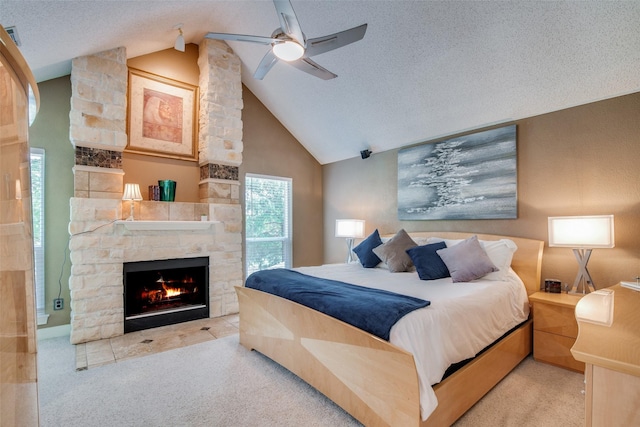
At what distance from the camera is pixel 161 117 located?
13.1 ft

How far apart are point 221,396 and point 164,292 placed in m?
2.18

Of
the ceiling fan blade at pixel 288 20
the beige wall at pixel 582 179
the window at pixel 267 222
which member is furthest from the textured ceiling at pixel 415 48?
the window at pixel 267 222

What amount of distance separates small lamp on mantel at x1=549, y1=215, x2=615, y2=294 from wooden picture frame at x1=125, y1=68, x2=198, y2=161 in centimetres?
427

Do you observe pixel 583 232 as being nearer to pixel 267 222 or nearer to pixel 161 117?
pixel 267 222

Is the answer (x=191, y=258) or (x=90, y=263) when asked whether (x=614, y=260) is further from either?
(x=90, y=263)

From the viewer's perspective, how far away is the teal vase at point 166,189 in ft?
12.6

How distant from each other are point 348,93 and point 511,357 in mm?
3372

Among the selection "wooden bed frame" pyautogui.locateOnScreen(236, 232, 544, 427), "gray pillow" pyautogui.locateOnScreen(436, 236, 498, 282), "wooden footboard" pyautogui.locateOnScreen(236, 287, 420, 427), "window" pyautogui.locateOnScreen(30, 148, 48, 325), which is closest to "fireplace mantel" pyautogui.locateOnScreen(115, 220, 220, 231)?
"window" pyautogui.locateOnScreen(30, 148, 48, 325)

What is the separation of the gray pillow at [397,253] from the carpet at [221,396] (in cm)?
132

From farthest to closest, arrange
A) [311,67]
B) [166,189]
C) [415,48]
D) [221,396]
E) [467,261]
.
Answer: [166,189] < [415,48] < [467,261] < [311,67] < [221,396]

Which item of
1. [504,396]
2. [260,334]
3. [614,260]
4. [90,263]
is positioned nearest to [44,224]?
[90,263]

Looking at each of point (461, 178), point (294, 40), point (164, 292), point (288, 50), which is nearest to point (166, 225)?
point (164, 292)

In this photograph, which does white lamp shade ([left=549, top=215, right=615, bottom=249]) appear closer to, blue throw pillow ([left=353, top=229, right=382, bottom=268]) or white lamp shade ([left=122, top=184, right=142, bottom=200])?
blue throw pillow ([left=353, top=229, right=382, bottom=268])

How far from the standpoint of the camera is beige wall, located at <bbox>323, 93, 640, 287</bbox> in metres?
2.61
